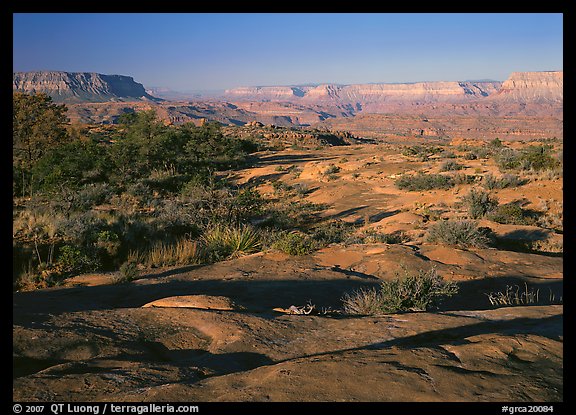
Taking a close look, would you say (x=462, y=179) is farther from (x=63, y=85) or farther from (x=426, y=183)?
(x=63, y=85)

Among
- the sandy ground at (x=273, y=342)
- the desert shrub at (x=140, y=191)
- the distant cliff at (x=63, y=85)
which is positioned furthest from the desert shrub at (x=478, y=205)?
the distant cliff at (x=63, y=85)

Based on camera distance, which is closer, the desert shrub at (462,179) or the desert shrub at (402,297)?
the desert shrub at (402,297)

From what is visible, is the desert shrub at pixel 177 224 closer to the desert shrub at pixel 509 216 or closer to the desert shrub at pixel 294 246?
the desert shrub at pixel 294 246

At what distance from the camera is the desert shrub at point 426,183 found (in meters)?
20.6

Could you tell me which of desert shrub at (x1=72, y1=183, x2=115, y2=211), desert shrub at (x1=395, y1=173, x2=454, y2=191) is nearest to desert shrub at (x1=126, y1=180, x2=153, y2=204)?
desert shrub at (x1=72, y1=183, x2=115, y2=211)

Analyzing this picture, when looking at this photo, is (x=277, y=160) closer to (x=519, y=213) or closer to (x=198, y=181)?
(x=198, y=181)

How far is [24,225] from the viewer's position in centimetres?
992

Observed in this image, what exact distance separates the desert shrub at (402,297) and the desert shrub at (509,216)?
8.70 m

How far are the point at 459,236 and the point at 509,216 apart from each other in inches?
197

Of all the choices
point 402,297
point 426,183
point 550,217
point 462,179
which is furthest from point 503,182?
point 402,297

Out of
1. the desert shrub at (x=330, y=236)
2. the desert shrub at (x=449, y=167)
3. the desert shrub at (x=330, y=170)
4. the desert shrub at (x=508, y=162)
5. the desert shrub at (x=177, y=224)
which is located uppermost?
the desert shrub at (x=508, y=162)
